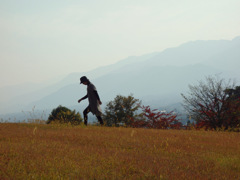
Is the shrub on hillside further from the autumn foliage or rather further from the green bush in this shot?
the autumn foliage

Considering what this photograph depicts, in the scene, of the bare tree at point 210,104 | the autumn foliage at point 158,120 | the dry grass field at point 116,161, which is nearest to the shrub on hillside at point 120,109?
the autumn foliage at point 158,120

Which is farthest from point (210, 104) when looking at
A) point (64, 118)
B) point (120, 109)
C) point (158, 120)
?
point (120, 109)

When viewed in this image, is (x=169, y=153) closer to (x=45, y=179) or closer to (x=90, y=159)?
(x=90, y=159)

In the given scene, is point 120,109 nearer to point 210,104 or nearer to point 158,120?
point 158,120

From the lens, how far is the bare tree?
13.5 meters

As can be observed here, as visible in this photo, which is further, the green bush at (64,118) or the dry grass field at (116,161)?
the green bush at (64,118)

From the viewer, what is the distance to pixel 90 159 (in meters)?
4.86

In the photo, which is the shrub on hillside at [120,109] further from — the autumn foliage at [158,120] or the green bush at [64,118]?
the autumn foliage at [158,120]

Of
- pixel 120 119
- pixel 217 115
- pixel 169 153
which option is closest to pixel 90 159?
pixel 169 153

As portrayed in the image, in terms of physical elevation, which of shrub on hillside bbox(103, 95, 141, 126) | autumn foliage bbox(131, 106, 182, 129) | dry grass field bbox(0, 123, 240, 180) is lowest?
dry grass field bbox(0, 123, 240, 180)

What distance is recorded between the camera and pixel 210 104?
13797mm

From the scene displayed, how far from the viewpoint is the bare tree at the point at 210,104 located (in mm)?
13539

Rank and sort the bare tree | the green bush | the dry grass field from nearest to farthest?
the dry grass field → the green bush → the bare tree

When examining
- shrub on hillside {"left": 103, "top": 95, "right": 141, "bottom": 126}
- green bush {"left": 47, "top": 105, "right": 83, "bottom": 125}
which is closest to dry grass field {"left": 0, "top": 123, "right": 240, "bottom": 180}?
green bush {"left": 47, "top": 105, "right": 83, "bottom": 125}
